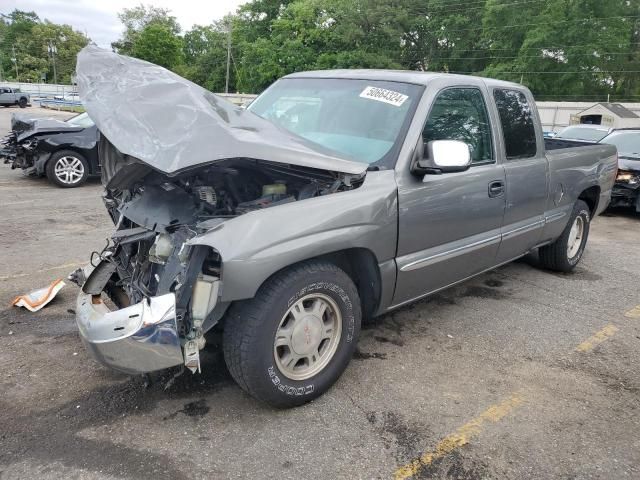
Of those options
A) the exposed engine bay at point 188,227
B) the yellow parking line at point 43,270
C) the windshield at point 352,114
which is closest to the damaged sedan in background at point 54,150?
the yellow parking line at point 43,270

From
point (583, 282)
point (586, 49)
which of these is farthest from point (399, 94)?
point (586, 49)

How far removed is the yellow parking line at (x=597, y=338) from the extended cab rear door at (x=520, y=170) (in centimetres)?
89

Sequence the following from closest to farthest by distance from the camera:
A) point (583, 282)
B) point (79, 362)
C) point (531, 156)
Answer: point (79, 362)
point (531, 156)
point (583, 282)

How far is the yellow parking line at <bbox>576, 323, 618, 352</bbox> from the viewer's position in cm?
396

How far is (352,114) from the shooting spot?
3662 mm

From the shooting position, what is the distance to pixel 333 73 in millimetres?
4125

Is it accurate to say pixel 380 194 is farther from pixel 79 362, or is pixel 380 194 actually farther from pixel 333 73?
pixel 79 362

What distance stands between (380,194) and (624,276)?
398 centimetres

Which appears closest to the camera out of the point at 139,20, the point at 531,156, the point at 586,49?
the point at 531,156

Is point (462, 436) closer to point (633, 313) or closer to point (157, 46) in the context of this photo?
point (633, 313)

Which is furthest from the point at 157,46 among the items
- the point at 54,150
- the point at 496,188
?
the point at 496,188

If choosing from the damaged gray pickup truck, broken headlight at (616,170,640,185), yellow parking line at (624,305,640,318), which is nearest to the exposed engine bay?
the damaged gray pickup truck

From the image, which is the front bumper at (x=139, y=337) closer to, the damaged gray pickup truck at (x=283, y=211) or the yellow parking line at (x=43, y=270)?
the damaged gray pickup truck at (x=283, y=211)

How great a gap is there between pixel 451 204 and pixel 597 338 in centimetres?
168
